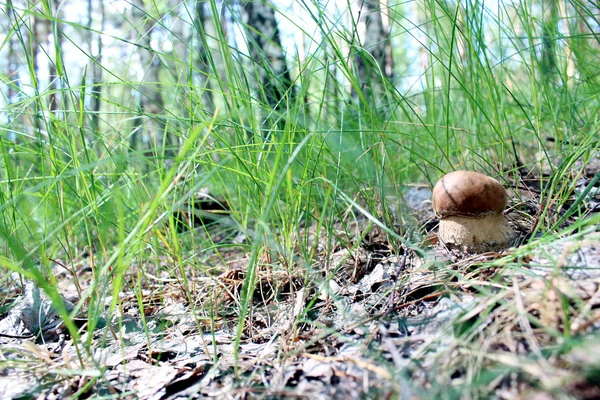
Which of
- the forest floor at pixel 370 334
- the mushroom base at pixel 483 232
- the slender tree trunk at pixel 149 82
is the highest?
the slender tree trunk at pixel 149 82

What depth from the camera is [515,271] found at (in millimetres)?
965

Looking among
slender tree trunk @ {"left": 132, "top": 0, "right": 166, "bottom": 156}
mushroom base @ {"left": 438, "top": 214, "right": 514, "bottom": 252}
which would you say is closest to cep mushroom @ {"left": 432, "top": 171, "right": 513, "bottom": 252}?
mushroom base @ {"left": 438, "top": 214, "right": 514, "bottom": 252}

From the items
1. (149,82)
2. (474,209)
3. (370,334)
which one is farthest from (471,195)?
(149,82)

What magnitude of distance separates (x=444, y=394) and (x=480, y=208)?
67cm

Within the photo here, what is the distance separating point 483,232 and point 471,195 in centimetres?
13

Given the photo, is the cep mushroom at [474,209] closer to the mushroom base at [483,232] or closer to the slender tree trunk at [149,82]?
the mushroom base at [483,232]

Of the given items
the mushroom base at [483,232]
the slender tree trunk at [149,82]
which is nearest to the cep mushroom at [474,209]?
the mushroom base at [483,232]

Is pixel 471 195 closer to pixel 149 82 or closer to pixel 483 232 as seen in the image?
pixel 483 232

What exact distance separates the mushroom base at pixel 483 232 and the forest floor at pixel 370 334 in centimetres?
4

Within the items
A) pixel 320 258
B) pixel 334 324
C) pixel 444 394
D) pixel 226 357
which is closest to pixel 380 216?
pixel 320 258

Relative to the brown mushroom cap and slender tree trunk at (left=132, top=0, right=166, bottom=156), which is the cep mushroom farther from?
slender tree trunk at (left=132, top=0, right=166, bottom=156)

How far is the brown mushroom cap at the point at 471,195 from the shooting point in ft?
3.74

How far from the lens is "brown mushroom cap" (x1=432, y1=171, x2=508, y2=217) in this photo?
44.8 inches

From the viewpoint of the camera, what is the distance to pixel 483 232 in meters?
1.18
